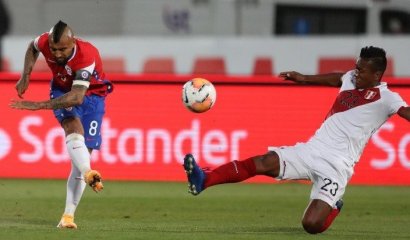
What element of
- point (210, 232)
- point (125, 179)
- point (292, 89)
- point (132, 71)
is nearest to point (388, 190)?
point (292, 89)

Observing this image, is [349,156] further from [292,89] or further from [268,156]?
[292,89]

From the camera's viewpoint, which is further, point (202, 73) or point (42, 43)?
point (202, 73)

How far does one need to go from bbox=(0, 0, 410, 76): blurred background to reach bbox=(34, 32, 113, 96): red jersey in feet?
22.2

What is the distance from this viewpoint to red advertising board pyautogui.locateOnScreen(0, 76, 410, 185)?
634 inches

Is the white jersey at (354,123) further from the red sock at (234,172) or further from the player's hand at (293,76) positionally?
the red sock at (234,172)

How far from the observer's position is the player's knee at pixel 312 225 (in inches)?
405

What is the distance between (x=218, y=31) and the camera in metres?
18.1

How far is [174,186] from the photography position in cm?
1580

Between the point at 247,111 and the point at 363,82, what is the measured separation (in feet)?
20.0

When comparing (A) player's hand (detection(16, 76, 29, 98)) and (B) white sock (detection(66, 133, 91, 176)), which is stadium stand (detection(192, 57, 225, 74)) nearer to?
(A) player's hand (detection(16, 76, 29, 98))

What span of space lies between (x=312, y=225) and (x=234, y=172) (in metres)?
0.85

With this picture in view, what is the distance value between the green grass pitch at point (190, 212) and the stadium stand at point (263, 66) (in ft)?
7.23

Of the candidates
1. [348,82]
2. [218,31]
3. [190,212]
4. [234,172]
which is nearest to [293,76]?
[348,82]

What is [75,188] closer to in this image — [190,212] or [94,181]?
[94,181]
